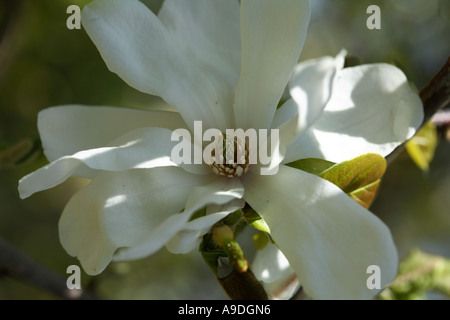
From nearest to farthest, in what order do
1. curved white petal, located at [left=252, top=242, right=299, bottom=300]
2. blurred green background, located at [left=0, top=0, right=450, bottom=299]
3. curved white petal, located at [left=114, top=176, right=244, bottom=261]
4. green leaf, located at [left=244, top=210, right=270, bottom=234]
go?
curved white petal, located at [left=114, top=176, right=244, bottom=261]
green leaf, located at [left=244, top=210, right=270, bottom=234]
curved white petal, located at [left=252, top=242, right=299, bottom=300]
blurred green background, located at [left=0, top=0, right=450, bottom=299]

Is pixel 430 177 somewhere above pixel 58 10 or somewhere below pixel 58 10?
below

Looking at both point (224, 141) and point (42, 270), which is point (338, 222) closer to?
point (224, 141)

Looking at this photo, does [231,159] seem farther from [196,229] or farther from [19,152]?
[19,152]

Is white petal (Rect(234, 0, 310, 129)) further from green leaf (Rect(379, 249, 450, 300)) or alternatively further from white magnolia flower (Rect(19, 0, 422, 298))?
green leaf (Rect(379, 249, 450, 300))

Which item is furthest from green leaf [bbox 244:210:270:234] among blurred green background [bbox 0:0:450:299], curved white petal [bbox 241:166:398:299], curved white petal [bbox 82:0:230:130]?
blurred green background [bbox 0:0:450:299]

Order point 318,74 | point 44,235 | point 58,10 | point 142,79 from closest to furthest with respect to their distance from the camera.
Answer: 1. point 318,74
2. point 142,79
3. point 58,10
4. point 44,235

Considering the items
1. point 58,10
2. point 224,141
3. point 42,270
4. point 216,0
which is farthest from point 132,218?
point 58,10

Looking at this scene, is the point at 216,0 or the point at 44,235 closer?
the point at 216,0
